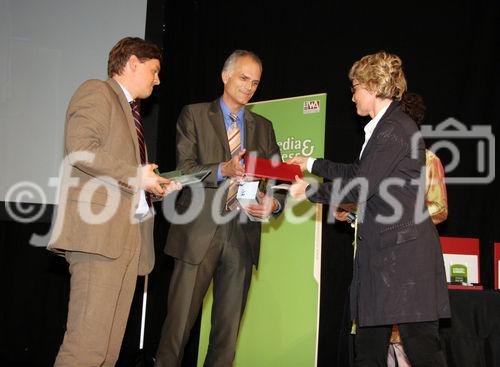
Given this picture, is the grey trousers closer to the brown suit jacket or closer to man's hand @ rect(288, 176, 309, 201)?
man's hand @ rect(288, 176, 309, 201)

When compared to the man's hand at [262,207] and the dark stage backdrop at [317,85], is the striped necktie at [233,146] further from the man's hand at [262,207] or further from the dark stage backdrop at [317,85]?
the dark stage backdrop at [317,85]

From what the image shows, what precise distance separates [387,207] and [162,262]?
3.02 meters

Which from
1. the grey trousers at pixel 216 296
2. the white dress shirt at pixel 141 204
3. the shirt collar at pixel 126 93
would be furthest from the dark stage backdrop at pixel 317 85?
the shirt collar at pixel 126 93

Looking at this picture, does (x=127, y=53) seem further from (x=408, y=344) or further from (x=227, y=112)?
(x=408, y=344)

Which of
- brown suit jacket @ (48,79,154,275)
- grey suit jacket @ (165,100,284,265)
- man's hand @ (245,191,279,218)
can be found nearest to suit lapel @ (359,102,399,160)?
man's hand @ (245,191,279,218)

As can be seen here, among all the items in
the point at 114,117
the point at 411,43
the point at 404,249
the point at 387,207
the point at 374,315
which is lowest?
the point at 374,315

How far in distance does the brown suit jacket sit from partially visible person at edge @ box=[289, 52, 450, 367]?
103 cm

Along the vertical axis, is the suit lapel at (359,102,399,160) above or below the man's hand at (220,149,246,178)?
above

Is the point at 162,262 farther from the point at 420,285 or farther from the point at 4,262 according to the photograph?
the point at 420,285

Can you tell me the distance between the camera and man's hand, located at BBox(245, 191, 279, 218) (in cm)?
307

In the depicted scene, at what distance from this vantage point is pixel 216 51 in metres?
5.09

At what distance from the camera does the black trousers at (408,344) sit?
230 cm

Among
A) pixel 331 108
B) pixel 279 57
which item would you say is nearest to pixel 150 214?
pixel 331 108

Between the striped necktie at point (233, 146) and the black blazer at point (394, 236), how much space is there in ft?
2.63
